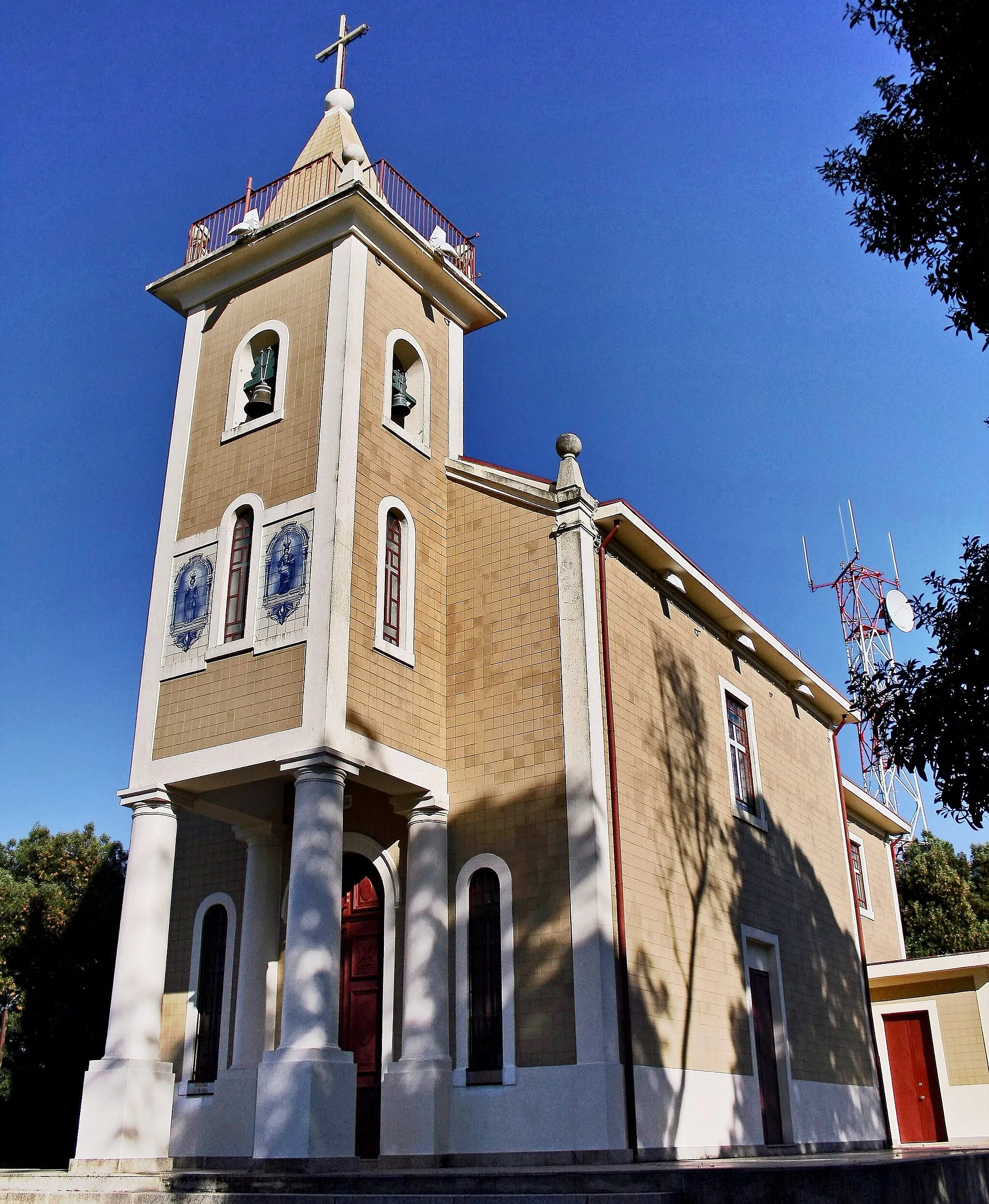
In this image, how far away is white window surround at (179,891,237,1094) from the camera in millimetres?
14977

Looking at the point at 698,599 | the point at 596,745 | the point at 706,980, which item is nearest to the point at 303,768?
the point at 596,745

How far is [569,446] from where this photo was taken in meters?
15.5

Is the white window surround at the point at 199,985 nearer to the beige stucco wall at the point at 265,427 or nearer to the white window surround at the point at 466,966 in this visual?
the white window surround at the point at 466,966

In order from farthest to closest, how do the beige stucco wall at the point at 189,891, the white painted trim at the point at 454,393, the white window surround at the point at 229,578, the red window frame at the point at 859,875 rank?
the red window frame at the point at 859,875
the white painted trim at the point at 454,393
the beige stucco wall at the point at 189,891
the white window surround at the point at 229,578

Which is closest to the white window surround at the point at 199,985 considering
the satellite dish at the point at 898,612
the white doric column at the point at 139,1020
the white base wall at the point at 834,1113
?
the white doric column at the point at 139,1020

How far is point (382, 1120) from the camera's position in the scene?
13133 mm

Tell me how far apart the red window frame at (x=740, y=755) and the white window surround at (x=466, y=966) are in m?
5.26

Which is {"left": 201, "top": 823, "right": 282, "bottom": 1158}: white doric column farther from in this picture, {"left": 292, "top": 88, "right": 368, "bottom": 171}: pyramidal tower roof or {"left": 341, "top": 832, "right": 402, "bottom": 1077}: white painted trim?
{"left": 292, "top": 88, "right": 368, "bottom": 171}: pyramidal tower roof

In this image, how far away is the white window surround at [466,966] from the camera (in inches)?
511

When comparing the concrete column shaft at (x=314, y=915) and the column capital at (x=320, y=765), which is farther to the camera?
the column capital at (x=320, y=765)

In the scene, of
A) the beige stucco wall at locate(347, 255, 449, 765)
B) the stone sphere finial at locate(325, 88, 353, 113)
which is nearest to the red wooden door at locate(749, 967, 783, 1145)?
the beige stucco wall at locate(347, 255, 449, 765)

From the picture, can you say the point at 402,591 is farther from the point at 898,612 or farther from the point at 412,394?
the point at 898,612

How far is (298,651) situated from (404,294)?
6.33m

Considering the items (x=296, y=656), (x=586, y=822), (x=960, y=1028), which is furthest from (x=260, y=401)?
(x=960, y=1028)
